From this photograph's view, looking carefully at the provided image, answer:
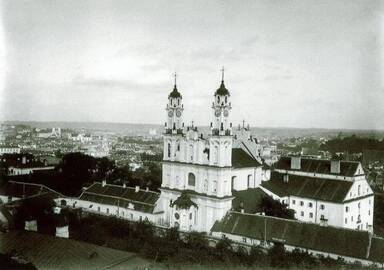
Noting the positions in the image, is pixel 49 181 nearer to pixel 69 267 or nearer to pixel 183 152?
pixel 183 152

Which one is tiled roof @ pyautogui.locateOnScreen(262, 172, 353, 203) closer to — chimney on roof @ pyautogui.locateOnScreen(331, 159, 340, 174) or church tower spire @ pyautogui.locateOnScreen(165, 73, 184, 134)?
chimney on roof @ pyautogui.locateOnScreen(331, 159, 340, 174)

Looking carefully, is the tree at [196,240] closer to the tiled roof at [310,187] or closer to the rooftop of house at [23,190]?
the tiled roof at [310,187]

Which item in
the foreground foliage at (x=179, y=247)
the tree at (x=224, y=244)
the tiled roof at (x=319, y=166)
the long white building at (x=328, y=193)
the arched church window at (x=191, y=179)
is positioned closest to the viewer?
the foreground foliage at (x=179, y=247)

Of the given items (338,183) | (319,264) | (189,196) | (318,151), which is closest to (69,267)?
(319,264)

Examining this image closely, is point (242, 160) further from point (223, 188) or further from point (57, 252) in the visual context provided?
point (57, 252)

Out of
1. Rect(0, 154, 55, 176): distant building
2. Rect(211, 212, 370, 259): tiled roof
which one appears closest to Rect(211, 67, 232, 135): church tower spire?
Rect(211, 212, 370, 259): tiled roof

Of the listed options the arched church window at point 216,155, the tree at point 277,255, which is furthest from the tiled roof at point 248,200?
the tree at point 277,255
